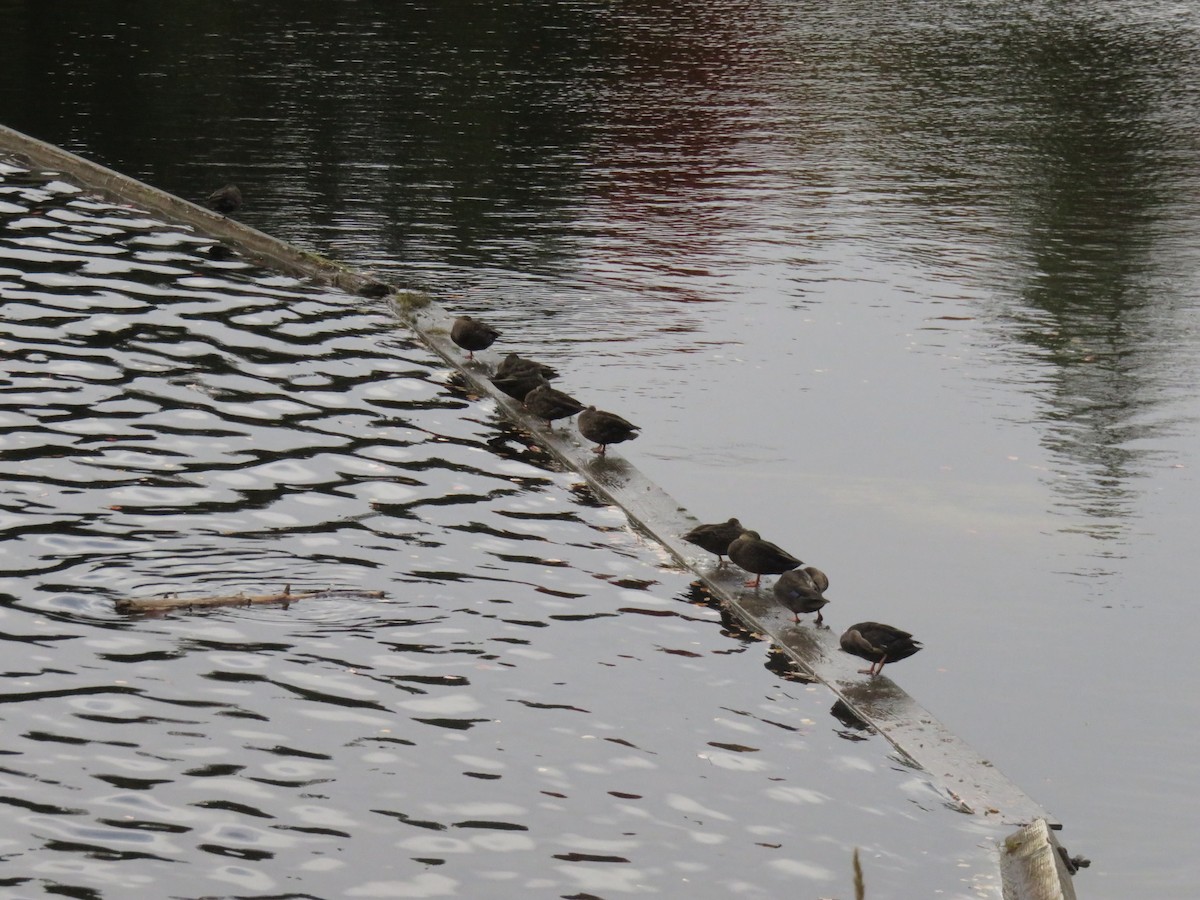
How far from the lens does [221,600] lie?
34.5 feet

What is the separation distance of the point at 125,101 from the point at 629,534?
2261cm

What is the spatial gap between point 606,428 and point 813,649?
356cm

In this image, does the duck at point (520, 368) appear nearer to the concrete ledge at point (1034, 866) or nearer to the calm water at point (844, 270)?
the calm water at point (844, 270)

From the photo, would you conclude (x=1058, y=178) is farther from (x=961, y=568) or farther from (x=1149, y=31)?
(x=1149, y=31)

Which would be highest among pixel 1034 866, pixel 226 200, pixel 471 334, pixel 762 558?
pixel 226 200

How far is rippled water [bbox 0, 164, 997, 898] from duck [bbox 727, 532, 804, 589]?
0.44 metres

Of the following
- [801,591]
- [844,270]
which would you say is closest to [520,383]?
[801,591]

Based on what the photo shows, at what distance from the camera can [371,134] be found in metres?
29.7

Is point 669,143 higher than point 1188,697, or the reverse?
point 669,143

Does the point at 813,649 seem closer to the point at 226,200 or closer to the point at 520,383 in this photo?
the point at 520,383

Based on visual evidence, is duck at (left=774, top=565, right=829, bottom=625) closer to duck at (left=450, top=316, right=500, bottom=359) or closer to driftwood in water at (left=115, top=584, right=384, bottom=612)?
driftwood in water at (left=115, top=584, right=384, bottom=612)

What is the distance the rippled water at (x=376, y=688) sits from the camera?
797 cm

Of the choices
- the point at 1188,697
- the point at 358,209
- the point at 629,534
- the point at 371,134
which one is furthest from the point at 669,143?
the point at 1188,697

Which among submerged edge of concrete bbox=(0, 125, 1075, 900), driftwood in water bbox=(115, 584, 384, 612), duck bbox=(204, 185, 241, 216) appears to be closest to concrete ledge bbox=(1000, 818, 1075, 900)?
submerged edge of concrete bbox=(0, 125, 1075, 900)
